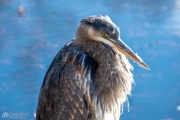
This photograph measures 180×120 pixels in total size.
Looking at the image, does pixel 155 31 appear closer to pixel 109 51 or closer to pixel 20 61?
pixel 20 61

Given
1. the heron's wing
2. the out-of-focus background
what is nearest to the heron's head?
the heron's wing

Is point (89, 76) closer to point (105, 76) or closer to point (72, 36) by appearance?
point (105, 76)

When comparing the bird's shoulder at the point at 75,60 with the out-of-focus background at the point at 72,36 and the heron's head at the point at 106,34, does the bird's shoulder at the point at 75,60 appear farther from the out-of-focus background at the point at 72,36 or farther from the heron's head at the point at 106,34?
the out-of-focus background at the point at 72,36

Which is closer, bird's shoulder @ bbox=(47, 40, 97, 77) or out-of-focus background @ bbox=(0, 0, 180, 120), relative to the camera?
bird's shoulder @ bbox=(47, 40, 97, 77)

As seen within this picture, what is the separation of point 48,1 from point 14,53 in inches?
23.9

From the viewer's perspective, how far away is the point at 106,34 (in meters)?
1.63

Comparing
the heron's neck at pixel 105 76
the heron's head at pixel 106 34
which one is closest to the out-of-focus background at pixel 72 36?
the heron's neck at pixel 105 76

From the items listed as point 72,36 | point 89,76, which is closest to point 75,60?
point 89,76

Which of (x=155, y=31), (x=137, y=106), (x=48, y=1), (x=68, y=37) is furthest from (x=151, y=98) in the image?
(x=48, y=1)

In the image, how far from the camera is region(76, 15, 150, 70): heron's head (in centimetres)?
162

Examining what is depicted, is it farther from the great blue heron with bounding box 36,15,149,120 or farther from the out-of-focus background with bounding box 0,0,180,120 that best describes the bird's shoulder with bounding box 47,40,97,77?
the out-of-focus background with bounding box 0,0,180,120

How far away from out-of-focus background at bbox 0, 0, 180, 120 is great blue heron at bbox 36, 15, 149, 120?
0.90 meters

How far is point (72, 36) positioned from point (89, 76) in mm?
1318

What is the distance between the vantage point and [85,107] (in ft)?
5.61
